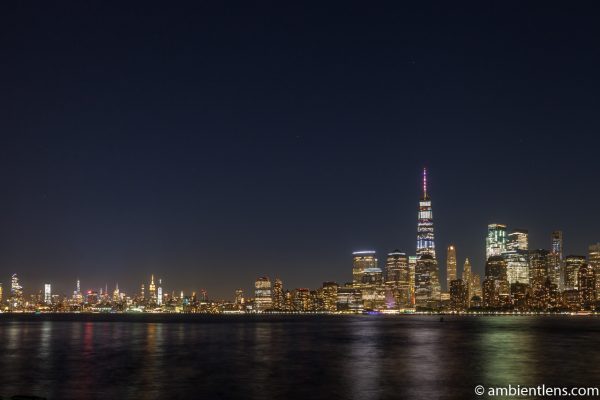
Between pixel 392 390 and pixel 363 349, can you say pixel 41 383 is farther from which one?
pixel 363 349

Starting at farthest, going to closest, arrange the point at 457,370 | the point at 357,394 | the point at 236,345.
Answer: the point at 236,345, the point at 457,370, the point at 357,394

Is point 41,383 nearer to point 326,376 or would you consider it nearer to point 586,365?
point 326,376

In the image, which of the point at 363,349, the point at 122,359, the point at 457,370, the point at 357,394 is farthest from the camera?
the point at 363,349

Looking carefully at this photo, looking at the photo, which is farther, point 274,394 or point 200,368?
point 200,368

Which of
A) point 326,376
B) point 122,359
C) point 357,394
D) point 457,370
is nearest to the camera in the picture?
point 357,394

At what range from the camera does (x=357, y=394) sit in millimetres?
44781

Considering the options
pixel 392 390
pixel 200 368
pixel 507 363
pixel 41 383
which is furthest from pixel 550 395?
pixel 41 383

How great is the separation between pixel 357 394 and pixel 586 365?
98.3 feet

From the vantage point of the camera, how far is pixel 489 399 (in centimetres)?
4159

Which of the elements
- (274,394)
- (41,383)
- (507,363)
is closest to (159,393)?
(274,394)

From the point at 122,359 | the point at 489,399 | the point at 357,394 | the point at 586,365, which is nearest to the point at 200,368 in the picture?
the point at 122,359

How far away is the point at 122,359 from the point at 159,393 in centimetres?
2545

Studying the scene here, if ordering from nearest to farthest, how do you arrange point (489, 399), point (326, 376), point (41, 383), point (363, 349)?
point (489, 399) < point (41, 383) < point (326, 376) < point (363, 349)

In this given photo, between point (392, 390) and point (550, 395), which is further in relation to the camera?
point (392, 390)
